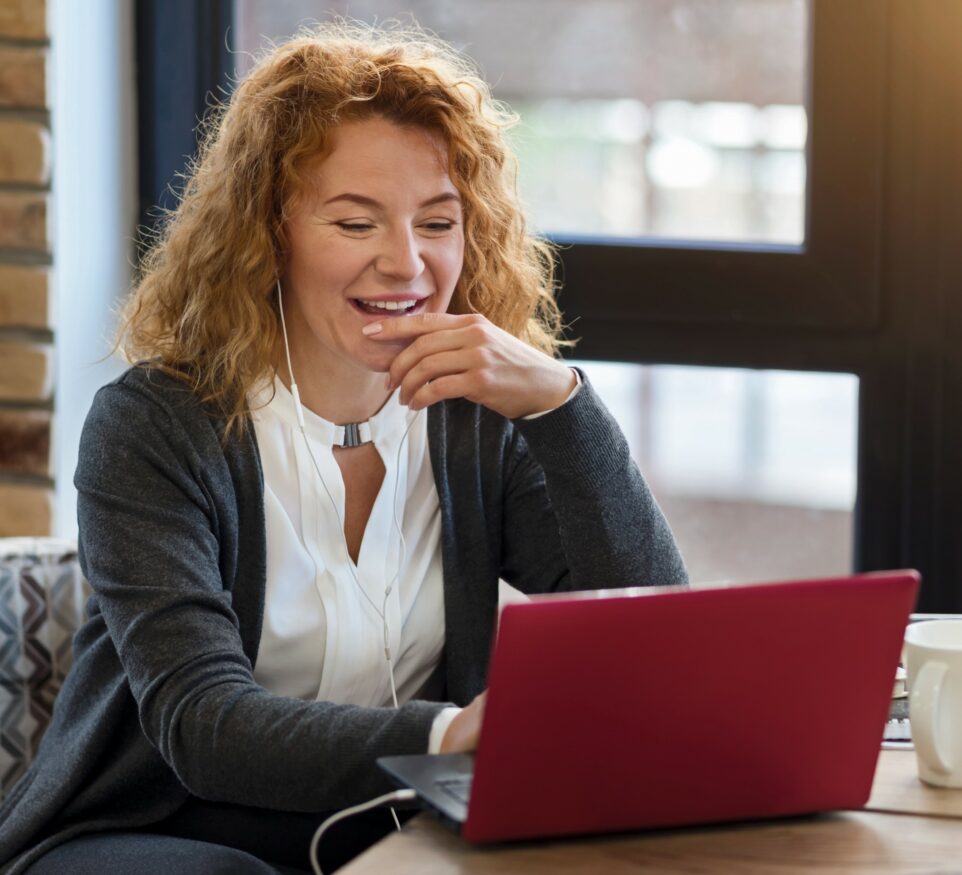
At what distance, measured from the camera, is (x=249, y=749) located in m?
1.14

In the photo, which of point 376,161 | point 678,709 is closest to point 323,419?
point 376,161

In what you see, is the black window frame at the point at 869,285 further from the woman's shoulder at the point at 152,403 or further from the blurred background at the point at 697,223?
the woman's shoulder at the point at 152,403

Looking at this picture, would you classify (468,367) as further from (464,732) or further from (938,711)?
(938,711)

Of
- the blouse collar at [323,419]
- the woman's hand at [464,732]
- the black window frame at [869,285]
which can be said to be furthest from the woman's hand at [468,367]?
the black window frame at [869,285]

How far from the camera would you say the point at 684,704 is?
36.8 inches

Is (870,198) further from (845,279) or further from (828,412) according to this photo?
(828,412)

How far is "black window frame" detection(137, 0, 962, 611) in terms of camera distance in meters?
1.82

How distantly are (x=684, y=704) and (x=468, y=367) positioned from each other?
1.62 ft

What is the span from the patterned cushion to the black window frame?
75 centimetres

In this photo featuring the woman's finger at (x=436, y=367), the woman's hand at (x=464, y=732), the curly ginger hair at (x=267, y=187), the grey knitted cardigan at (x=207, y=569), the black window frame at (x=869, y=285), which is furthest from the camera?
the black window frame at (x=869, y=285)

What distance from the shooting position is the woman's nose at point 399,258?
4.63 ft

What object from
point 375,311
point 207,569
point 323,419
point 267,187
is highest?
point 267,187

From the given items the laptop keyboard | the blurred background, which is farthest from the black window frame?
the laptop keyboard

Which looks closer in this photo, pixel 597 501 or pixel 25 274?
pixel 597 501
